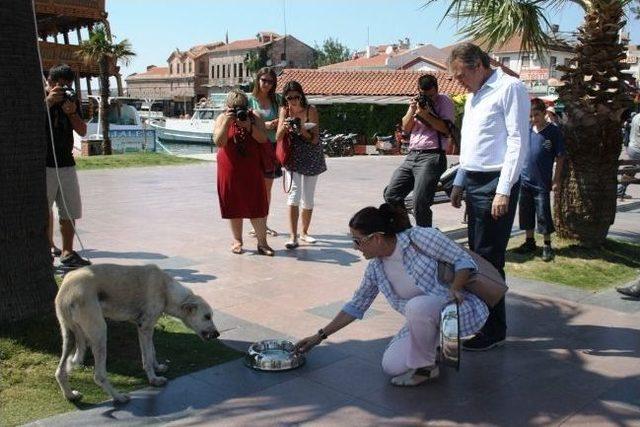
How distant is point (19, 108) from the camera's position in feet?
13.7

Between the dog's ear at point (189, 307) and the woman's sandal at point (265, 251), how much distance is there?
10.8ft

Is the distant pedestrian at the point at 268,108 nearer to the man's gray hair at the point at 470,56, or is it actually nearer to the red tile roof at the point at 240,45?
the man's gray hair at the point at 470,56

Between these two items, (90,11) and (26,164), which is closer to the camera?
(26,164)

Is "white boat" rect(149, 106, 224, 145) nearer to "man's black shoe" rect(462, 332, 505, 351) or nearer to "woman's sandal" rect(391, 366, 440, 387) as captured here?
"man's black shoe" rect(462, 332, 505, 351)

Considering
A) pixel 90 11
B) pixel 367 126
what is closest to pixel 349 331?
pixel 367 126

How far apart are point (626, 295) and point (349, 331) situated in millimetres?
2761

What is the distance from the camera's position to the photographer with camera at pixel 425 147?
626cm

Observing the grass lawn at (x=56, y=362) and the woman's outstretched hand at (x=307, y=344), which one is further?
the woman's outstretched hand at (x=307, y=344)

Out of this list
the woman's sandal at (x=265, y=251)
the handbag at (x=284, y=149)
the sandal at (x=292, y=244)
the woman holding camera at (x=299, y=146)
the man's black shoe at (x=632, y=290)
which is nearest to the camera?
the man's black shoe at (x=632, y=290)

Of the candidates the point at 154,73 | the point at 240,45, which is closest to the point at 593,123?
the point at 240,45

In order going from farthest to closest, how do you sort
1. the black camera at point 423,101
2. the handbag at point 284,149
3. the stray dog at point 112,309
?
1. the handbag at point 284,149
2. the black camera at point 423,101
3. the stray dog at point 112,309

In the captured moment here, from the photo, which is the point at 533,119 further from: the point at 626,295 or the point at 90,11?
the point at 90,11

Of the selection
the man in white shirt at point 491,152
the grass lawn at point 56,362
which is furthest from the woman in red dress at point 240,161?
the man in white shirt at point 491,152

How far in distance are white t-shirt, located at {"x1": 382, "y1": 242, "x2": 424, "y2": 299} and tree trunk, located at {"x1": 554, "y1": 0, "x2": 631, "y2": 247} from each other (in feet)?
14.1
